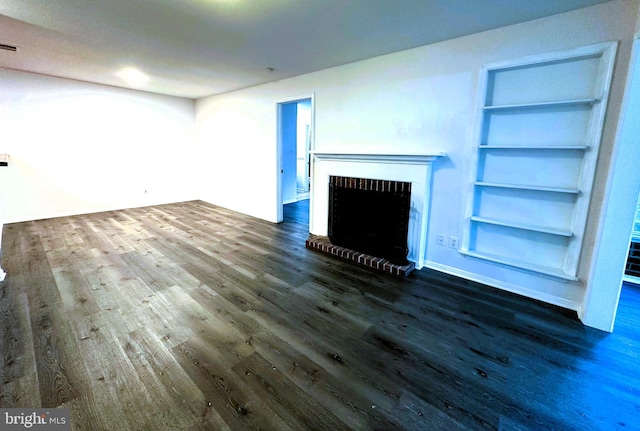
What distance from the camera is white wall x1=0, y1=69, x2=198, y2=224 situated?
470 centimetres

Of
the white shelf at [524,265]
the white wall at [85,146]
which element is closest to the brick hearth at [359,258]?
the white shelf at [524,265]

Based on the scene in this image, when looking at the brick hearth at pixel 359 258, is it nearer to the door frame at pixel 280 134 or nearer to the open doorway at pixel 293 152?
the door frame at pixel 280 134

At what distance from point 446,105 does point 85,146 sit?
20.3 ft

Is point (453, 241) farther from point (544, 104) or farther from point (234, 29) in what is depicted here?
point (234, 29)

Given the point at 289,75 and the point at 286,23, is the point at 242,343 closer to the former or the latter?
the point at 286,23

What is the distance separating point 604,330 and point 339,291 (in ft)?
7.00

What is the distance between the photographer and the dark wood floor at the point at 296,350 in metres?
1.51

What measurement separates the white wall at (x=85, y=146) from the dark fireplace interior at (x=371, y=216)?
4.55 metres

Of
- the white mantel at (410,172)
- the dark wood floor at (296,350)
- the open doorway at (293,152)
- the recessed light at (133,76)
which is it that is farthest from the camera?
the open doorway at (293,152)

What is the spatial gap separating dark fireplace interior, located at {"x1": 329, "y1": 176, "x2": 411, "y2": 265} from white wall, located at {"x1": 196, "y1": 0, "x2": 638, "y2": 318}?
1.15ft

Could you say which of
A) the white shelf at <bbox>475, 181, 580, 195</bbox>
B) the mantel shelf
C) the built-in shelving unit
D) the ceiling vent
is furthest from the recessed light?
the white shelf at <bbox>475, 181, 580, 195</bbox>

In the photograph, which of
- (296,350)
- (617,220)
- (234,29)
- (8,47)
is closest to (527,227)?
(617,220)

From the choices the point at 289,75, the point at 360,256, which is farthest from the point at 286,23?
the point at 360,256

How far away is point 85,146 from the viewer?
5.37m
